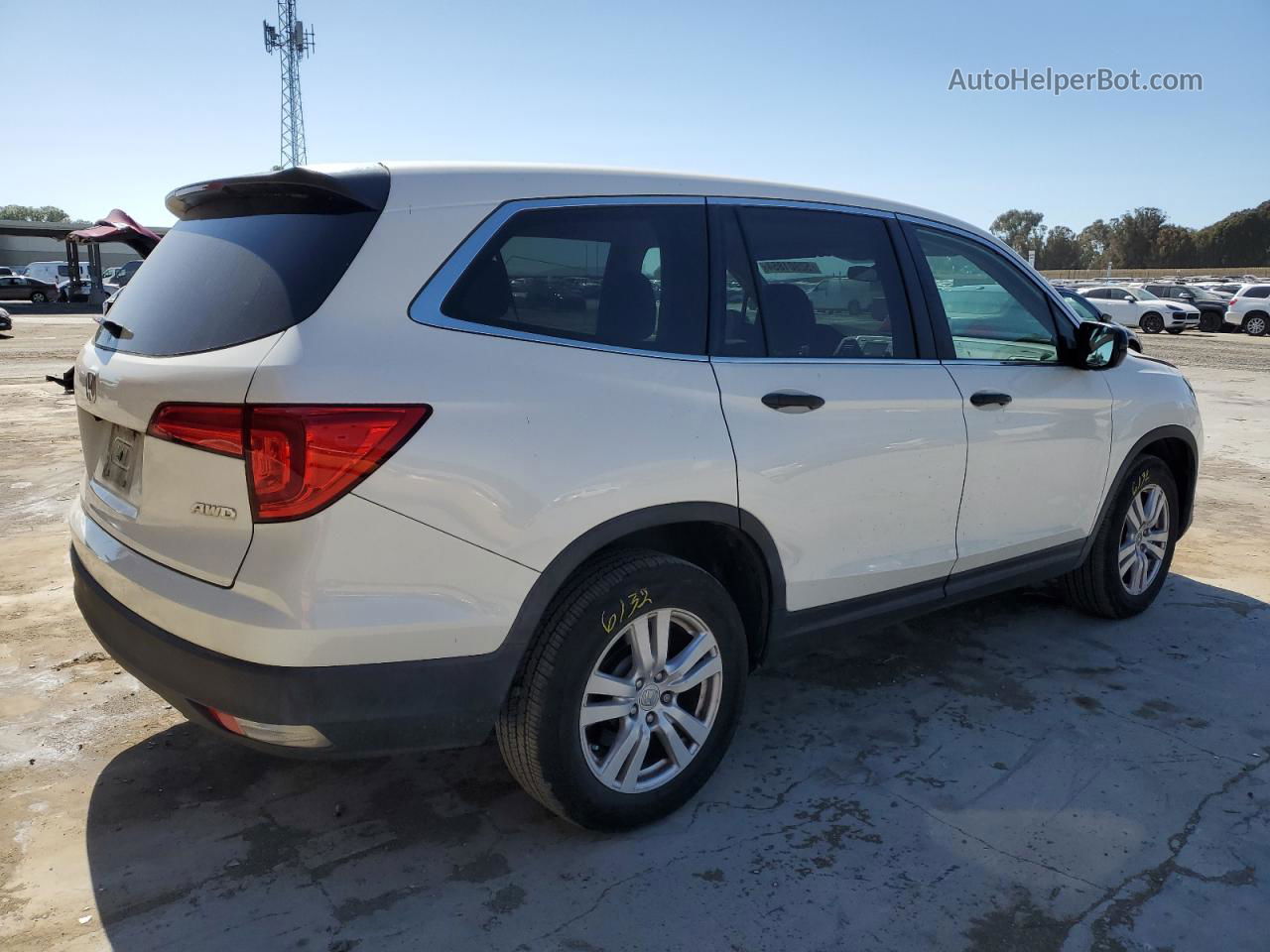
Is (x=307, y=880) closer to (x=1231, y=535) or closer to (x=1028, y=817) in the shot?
(x=1028, y=817)

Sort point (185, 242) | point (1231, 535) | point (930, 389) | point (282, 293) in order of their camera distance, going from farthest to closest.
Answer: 1. point (1231, 535)
2. point (930, 389)
3. point (185, 242)
4. point (282, 293)

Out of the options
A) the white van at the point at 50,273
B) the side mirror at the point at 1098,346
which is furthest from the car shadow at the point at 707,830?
the white van at the point at 50,273

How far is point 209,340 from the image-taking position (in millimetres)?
2373

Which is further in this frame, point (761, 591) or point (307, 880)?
point (761, 591)

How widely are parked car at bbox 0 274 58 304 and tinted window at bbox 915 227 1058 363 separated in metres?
44.7

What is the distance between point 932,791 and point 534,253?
6.87 feet

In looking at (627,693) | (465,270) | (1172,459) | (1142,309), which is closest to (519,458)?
(465,270)

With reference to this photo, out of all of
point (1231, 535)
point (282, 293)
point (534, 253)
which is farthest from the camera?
point (1231, 535)

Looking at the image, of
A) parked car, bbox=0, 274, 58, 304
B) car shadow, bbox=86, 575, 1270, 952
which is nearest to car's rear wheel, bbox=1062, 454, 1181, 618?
car shadow, bbox=86, 575, 1270, 952

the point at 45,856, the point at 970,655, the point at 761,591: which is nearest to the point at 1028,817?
the point at 761,591

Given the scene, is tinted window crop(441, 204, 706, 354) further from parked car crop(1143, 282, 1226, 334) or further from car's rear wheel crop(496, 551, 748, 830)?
parked car crop(1143, 282, 1226, 334)

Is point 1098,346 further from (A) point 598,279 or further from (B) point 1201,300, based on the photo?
(B) point 1201,300

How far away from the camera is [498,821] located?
2.92 metres

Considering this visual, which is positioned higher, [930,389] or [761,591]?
[930,389]
